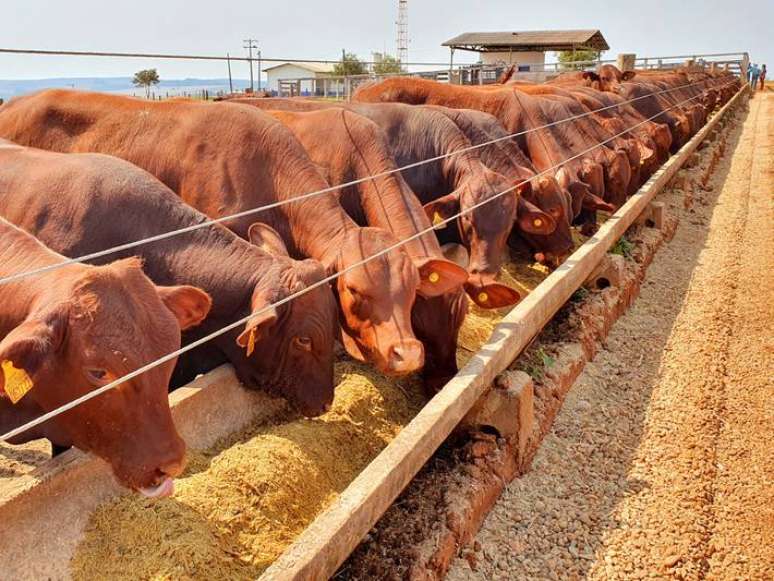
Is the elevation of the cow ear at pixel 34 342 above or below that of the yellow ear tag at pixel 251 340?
above

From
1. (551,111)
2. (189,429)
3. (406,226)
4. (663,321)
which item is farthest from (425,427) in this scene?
(551,111)

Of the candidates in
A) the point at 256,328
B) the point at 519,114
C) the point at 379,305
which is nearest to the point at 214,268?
the point at 256,328

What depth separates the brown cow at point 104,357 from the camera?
8.91 ft

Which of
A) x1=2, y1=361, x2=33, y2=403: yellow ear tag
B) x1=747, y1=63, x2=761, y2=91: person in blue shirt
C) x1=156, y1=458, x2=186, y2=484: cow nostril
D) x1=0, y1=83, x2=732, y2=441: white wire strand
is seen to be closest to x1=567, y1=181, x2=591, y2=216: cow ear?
x1=0, y1=83, x2=732, y2=441: white wire strand

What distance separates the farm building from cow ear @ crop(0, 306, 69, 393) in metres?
43.9

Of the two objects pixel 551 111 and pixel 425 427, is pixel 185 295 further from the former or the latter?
pixel 551 111

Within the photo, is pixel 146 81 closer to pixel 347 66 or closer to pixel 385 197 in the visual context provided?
pixel 385 197

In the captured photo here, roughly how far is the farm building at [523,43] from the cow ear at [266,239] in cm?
4194

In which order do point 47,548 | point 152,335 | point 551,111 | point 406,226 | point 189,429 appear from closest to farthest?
point 47,548 < point 152,335 < point 189,429 < point 406,226 < point 551,111

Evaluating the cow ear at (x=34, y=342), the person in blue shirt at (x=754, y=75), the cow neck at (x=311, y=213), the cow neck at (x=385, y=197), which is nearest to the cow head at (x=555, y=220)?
the cow neck at (x=385, y=197)

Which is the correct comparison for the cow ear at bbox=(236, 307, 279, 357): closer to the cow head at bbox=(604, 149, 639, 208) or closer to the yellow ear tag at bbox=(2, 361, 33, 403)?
the yellow ear tag at bbox=(2, 361, 33, 403)

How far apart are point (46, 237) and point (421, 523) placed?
2.55 meters

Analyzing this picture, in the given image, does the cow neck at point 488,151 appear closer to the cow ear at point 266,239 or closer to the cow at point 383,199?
the cow at point 383,199

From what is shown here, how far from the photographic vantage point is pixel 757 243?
10.5 m
